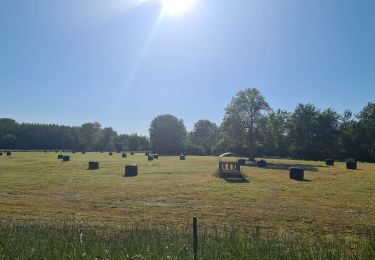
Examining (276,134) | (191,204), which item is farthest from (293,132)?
(191,204)

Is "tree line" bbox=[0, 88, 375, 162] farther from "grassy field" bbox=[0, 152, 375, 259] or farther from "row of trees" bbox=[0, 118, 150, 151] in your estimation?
"grassy field" bbox=[0, 152, 375, 259]

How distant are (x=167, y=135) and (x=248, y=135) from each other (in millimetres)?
60651

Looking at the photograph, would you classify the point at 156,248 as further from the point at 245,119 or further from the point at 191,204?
the point at 245,119

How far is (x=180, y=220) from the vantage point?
48.1 feet

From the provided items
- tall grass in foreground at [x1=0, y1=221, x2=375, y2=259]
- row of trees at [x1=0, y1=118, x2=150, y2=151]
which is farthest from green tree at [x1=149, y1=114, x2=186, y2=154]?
tall grass in foreground at [x1=0, y1=221, x2=375, y2=259]

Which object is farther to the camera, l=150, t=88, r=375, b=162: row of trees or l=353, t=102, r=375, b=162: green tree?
l=353, t=102, r=375, b=162: green tree

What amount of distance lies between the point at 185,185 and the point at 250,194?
222 inches

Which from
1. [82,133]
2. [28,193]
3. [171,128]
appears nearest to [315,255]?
[28,193]

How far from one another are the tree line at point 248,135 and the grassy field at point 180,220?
45.2 meters

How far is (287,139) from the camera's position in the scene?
336ft

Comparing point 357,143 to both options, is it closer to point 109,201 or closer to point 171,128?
point 171,128

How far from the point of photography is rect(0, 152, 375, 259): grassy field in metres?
7.69

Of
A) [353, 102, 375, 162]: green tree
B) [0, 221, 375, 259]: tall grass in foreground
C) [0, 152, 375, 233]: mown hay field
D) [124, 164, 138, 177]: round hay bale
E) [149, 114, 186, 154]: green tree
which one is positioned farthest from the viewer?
[149, 114, 186, 154]: green tree

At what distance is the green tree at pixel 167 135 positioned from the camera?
420ft
